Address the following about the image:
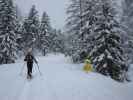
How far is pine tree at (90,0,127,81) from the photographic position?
17.7 m

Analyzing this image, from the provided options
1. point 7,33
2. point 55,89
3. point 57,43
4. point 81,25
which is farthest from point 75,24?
point 57,43

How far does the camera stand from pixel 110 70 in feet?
58.9

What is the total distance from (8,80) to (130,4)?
23.3m

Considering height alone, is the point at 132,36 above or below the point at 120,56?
above

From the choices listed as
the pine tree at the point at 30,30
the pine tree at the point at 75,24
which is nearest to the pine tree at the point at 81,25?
the pine tree at the point at 75,24

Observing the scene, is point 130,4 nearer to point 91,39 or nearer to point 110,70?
point 91,39

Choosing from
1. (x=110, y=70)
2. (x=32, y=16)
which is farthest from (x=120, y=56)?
(x=32, y=16)

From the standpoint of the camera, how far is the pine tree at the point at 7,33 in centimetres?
2862

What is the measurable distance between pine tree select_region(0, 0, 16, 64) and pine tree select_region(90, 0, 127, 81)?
52.1 ft

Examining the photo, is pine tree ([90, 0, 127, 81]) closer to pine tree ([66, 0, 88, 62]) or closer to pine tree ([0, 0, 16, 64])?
pine tree ([66, 0, 88, 62])

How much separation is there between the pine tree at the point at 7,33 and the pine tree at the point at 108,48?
15871 millimetres

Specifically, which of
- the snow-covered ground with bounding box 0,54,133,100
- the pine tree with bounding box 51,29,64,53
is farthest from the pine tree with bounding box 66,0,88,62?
the pine tree with bounding box 51,29,64,53

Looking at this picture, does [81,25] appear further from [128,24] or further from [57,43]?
[57,43]

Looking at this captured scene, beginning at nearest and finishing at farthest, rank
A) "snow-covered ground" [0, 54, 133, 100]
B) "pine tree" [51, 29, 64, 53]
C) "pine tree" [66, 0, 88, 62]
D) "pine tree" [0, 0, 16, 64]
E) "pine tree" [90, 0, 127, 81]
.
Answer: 1. "snow-covered ground" [0, 54, 133, 100]
2. "pine tree" [90, 0, 127, 81]
3. "pine tree" [66, 0, 88, 62]
4. "pine tree" [0, 0, 16, 64]
5. "pine tree" [51, 29, 64, 53]
